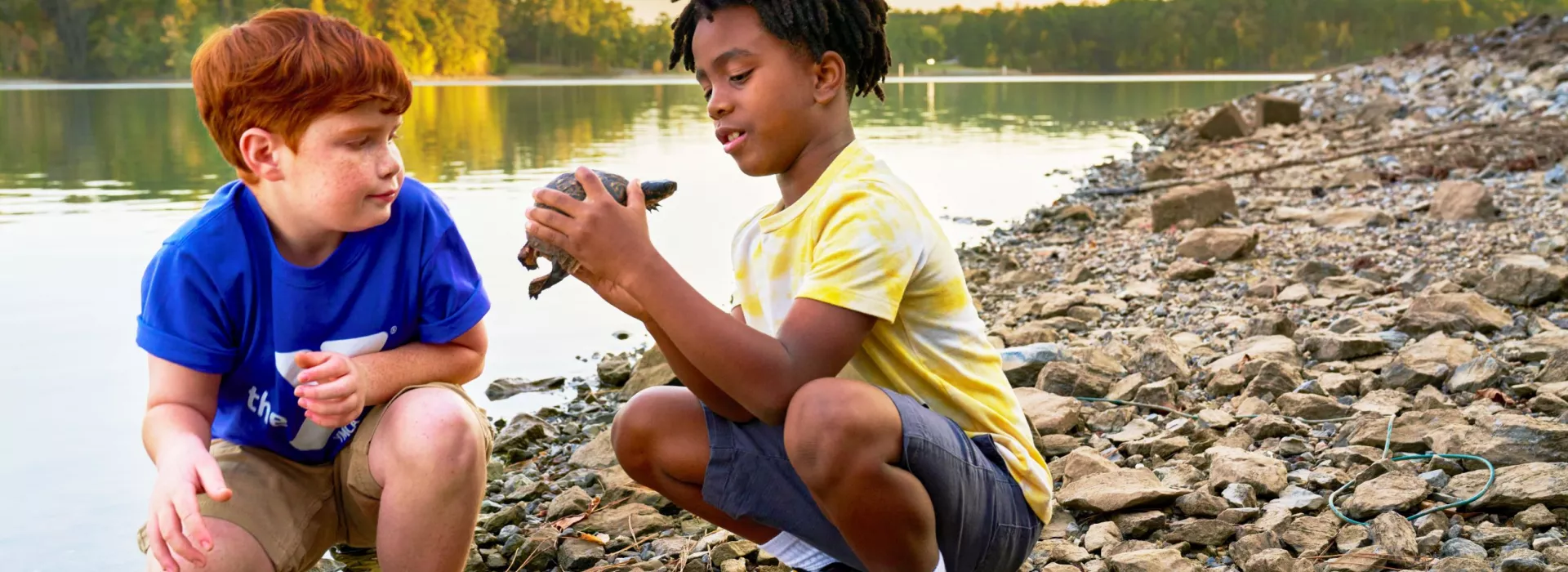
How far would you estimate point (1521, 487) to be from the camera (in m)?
2.30

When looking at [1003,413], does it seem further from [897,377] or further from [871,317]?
[871,317]

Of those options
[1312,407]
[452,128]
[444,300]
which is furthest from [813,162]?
[452,128]

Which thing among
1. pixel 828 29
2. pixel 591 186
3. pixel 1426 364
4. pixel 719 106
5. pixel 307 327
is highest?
pixel 828 29

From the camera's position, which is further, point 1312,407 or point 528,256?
point 1312,407

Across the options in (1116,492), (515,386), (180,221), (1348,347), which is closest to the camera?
(1116,492)

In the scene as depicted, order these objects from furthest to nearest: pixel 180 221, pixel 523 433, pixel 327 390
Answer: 1. pixel 180 221
2. pixel 523 433
3. pixel 327 390

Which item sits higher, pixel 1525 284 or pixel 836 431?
pixel 836 431

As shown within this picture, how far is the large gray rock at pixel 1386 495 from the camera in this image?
2340 millimetres

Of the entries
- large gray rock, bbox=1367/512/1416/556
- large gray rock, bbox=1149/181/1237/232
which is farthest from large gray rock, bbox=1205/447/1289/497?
large gray rock, bbox=1149/181/1237/232

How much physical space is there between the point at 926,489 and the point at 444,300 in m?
0.80

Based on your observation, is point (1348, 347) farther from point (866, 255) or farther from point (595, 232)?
point (595, 232)

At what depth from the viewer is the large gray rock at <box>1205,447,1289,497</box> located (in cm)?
253

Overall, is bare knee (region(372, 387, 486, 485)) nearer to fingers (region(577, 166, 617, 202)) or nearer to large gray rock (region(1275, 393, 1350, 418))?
fingers (region(577, 166, 617, 202))

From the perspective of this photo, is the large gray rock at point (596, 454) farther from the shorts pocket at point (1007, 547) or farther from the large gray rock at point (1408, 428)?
the large gray rock at point (1408, 428)
